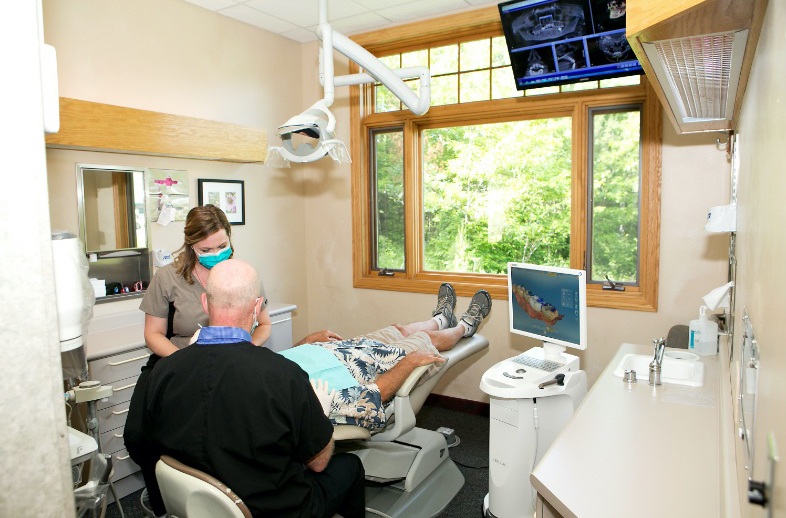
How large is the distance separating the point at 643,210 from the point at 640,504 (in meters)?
2.36

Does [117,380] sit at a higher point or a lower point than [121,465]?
higher

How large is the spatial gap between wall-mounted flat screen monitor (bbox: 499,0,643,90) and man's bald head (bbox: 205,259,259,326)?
2368 millimetres

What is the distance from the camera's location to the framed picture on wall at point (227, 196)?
3904 mm

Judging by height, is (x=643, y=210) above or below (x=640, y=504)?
above

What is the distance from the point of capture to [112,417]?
2.85 metres

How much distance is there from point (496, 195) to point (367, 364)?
1.84 m

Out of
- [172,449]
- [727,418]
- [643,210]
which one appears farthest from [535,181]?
[172,449]

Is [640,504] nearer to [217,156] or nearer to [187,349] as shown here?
[187,349]

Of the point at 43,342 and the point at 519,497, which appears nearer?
the point at 43,342

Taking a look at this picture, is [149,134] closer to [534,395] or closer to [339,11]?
[339,11]

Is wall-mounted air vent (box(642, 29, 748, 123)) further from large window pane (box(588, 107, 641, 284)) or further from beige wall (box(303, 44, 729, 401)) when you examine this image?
large window pane (box(588, 107, 641, 284))

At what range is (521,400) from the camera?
7.89ft

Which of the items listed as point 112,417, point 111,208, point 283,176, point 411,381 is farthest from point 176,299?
point 283,176

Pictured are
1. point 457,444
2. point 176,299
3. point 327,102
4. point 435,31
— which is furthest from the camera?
point 435,31
